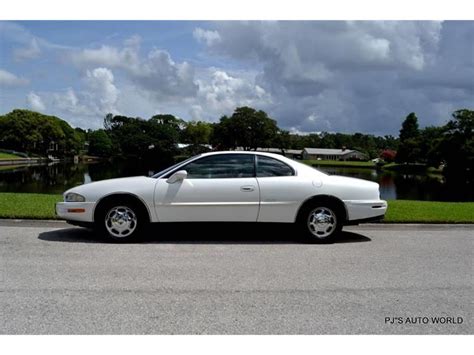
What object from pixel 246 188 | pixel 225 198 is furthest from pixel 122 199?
pixel 246 188

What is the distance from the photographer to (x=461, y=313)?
405 cm

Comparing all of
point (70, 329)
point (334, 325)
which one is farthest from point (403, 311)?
point (70, 329)

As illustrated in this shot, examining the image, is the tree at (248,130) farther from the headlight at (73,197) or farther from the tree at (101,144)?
the tree at (101,144)

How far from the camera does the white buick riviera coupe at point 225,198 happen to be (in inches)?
262

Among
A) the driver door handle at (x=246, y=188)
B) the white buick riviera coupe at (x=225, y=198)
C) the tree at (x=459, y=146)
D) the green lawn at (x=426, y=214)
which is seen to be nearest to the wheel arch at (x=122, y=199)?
the white buick riviera coupe at (x=225, y=198)

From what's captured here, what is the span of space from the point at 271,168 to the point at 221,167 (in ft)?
2.54

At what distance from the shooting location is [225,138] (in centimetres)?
4241

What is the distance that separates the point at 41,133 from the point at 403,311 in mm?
96178

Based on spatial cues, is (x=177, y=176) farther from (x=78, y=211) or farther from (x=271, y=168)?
(x=78, y=211)

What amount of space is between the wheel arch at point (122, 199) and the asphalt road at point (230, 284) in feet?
1.54

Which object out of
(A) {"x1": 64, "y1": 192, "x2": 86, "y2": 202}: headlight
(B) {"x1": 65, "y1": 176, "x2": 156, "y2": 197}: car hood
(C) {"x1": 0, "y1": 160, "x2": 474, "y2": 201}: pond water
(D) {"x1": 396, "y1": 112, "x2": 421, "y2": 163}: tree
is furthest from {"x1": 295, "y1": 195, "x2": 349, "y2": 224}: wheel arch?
(D) {"x1": 396, "y1": 112, "x2": 421, "y2": 163}: tree

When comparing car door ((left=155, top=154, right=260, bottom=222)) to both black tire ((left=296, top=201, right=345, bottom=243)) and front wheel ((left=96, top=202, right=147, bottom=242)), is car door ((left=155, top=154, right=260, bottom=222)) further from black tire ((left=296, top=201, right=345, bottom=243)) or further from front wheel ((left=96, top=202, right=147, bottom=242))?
black tire ((left=296, top=201, right=345, bottom=243))

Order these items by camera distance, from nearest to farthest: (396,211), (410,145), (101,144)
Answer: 1. (396,211)
2. (410,145)
3. (101,144)

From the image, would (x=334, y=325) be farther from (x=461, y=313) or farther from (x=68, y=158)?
(x=68, y=158)
